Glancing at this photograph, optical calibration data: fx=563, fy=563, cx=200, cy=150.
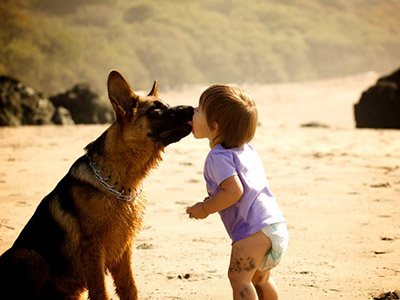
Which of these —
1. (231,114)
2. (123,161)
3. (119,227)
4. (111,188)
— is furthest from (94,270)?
(231,114)

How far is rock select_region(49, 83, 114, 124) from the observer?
16266mm

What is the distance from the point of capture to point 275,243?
3.34 meters

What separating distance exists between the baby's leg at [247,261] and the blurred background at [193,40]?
21.2 m

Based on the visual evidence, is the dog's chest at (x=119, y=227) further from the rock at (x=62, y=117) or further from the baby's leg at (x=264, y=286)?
the rock at (x=62, y=117)

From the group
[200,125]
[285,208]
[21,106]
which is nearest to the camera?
[200,125]

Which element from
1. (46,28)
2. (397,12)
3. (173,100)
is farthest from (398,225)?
(397,12)

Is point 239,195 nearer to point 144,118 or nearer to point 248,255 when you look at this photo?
point 248,255

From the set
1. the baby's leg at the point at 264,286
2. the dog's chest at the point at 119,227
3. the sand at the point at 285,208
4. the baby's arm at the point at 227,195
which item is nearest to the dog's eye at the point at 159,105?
the dog's chest at the point at 119,227

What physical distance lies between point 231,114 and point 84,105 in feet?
44.6

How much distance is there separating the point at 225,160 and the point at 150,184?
4836mm

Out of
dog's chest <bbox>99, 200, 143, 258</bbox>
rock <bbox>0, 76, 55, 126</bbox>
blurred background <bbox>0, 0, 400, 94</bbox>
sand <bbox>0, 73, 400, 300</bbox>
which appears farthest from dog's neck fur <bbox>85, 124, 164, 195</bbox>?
blurred background <bbox>0, 0, 400, 94</bbox>

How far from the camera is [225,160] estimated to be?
3.31 metres

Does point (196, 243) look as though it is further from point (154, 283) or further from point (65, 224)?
point (65, 224)

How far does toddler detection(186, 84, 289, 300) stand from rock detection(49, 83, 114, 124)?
13160 millimetres
